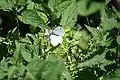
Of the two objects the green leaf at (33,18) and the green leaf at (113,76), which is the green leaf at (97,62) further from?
the green leaf at (33,18)

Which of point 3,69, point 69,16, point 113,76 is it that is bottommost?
point 113,76

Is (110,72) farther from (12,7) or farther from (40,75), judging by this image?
(12,7)

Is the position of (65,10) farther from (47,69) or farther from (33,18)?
(47,69)

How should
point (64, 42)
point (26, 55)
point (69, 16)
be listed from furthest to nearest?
point (69, 16) < point (64, 42) < point (26, 55)

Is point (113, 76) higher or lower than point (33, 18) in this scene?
lower

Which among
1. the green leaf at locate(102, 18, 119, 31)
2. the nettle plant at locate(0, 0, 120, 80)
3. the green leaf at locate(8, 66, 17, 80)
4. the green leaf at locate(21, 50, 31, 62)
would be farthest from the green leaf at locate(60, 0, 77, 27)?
the green leaf at locate(8, 66, 17, 80)

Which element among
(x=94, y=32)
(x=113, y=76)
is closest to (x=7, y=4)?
(x=94, y=32)
